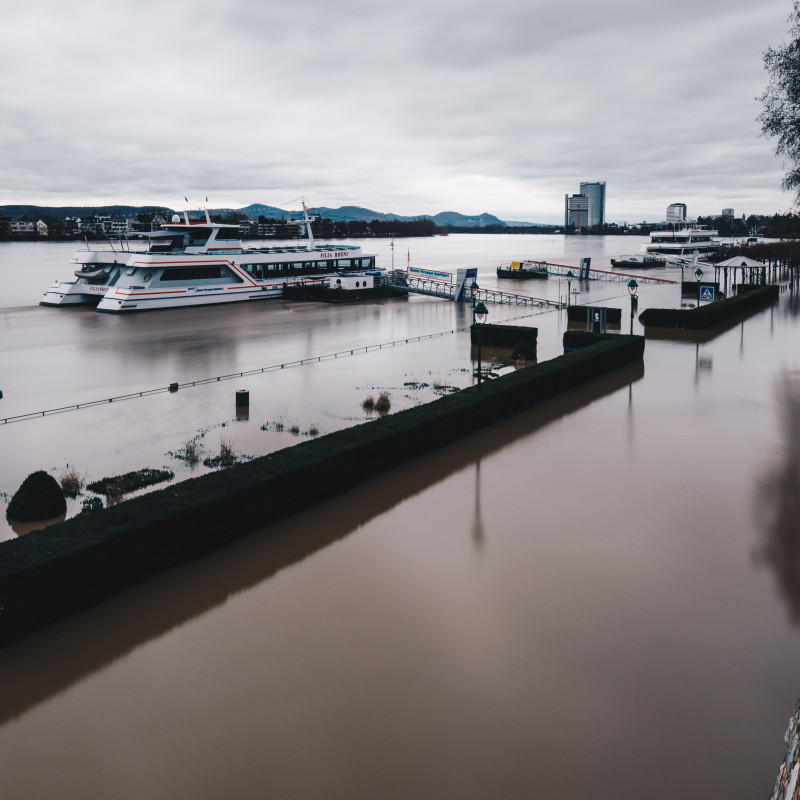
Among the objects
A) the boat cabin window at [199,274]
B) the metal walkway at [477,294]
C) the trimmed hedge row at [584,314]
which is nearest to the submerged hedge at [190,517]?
the trimmed hedge row at [584,314]

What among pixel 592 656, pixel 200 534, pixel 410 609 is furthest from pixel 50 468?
pixel 592 656

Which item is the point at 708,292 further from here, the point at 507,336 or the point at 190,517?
the point at 190,517

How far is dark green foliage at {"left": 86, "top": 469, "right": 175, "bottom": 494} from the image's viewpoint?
12.7m

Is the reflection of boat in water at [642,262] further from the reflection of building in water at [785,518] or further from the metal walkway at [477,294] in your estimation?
the reflection of building in water at [785,518]

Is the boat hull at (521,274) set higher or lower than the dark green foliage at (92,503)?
higher

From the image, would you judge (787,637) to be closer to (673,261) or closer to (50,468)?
(50,468)

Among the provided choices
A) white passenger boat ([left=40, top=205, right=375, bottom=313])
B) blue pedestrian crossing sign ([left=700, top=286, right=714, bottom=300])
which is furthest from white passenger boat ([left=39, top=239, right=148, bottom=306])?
blue pedestrian crossing sign ([left=700, top=286, right=714, bottom=300])

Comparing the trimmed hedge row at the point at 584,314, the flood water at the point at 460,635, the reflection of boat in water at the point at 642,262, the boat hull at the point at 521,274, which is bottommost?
the flood water at the point at 460,635

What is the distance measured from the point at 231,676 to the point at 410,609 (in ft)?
7.33

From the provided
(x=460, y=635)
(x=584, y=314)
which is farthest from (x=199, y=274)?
(x=460, y=635)

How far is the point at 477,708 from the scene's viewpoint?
22.1 ft

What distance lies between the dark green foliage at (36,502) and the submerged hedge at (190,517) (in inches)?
90.9

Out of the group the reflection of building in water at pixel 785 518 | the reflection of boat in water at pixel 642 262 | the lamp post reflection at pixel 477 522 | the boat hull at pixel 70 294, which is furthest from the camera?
the reflection of boat in water at pixel 642 262

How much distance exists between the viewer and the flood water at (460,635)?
6086mm
